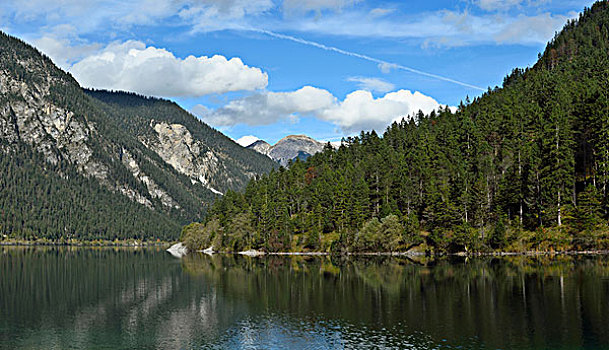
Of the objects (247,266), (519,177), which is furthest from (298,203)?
(519,177)

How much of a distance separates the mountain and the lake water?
16.6 meters

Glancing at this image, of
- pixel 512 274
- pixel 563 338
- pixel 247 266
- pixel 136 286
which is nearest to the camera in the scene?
pixel 563 338

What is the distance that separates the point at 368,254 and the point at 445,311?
9640cm

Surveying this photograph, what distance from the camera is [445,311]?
6562cm

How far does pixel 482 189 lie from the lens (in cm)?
14325

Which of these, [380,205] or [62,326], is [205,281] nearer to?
[62,326]

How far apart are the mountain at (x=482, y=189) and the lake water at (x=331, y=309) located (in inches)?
654

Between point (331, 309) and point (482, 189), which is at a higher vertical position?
point (482, 189)

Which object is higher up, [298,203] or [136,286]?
[298,203]

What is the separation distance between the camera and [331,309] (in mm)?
70875

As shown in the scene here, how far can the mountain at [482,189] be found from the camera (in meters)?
128

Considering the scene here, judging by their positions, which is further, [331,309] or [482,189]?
[482,189]

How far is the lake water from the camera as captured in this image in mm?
52969

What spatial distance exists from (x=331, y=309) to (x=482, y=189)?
278 feet
